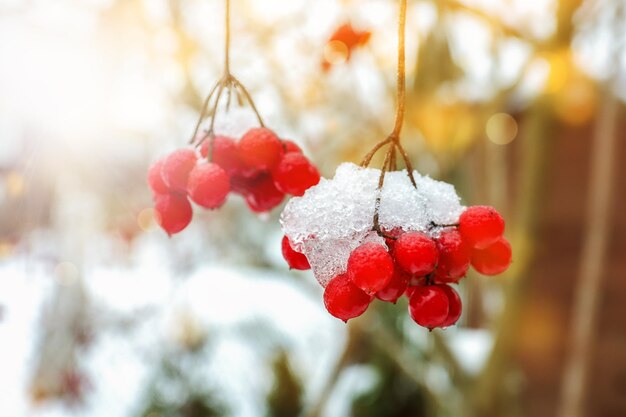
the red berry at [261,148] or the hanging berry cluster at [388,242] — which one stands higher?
the red berry at [261,148]

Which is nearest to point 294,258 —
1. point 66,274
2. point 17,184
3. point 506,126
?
point 17,184

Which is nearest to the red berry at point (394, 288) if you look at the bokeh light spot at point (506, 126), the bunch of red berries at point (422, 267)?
the bunch of red berries at point (422, 267)

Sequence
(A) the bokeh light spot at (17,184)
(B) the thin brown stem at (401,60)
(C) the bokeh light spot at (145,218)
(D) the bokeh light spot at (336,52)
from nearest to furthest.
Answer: (B) the thin brown stem at (401,60), (A) the bokeh light spot at (17,184), (D) the bokeh light spot at (336,52), (C) the bokeh light spot at (145,218)

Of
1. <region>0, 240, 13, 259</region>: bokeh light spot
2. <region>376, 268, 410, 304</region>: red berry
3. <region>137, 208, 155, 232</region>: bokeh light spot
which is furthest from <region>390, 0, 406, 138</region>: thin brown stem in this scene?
<region>137, 208, 155, 232</region>: bokeh light spot

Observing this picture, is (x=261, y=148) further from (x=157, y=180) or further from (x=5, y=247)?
(x=5, y=247)

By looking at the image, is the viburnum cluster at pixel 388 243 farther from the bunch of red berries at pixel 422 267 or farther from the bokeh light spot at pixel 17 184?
the bokeh light spot at pixel 17 184

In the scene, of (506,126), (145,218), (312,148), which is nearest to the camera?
(312,148)

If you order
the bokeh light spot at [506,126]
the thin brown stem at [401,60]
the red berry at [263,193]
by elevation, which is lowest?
the red berry at [263,193]

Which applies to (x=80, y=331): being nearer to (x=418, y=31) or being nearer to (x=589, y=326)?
(x=418, y=31)

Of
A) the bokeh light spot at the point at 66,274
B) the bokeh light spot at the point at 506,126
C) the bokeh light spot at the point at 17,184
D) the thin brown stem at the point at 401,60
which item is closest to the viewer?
the thin brown stem at the point at 401,60
